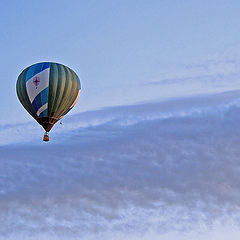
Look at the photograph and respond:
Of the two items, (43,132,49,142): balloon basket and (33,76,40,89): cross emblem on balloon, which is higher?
(33,76,40,89): cross emblem on balloon

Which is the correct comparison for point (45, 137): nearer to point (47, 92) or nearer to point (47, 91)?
point (47, 92)

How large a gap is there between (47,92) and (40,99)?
150 cm

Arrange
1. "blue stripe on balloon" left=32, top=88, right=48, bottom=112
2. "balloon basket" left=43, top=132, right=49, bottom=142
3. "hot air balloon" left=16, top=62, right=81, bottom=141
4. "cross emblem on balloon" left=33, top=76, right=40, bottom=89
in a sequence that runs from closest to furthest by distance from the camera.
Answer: "balloon basket" left=43, top=132, right=49, bottom=142
"blue stripe on balloon" left=32, top=88, right=48, bottom=112
"hot air balloon" left=16, top=62, right=81, bottom=141
"cross emblem on balloon" left=33, top=76, right=40, bottom=89

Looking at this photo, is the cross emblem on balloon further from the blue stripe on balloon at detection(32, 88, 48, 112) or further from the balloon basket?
the balloon basket

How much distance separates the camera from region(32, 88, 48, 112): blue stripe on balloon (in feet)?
368

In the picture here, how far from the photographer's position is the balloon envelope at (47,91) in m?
112

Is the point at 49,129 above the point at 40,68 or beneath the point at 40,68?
beneath

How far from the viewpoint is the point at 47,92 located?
112 metres

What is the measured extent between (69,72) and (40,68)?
450 centimetres

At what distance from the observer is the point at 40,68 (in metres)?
113

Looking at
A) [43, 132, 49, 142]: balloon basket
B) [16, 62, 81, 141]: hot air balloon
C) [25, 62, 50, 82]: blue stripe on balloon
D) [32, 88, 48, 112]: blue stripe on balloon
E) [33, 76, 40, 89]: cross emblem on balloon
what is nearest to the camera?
[43, 132, 49, 142]: balloon basket

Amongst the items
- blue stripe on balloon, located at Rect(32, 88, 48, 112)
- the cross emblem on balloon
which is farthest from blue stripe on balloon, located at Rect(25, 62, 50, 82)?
blue stripe on balloon, located at Rect(32, 88, 48, 112)

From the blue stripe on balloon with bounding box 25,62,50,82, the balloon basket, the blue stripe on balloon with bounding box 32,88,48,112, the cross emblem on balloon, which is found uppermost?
the blue stripe on balloon with bounding box 25,62,50,82

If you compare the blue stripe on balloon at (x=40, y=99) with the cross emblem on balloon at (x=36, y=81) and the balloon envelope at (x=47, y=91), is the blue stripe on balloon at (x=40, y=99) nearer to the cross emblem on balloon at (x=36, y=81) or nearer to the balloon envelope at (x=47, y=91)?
the balloon envelope at (x=47, y=91)
